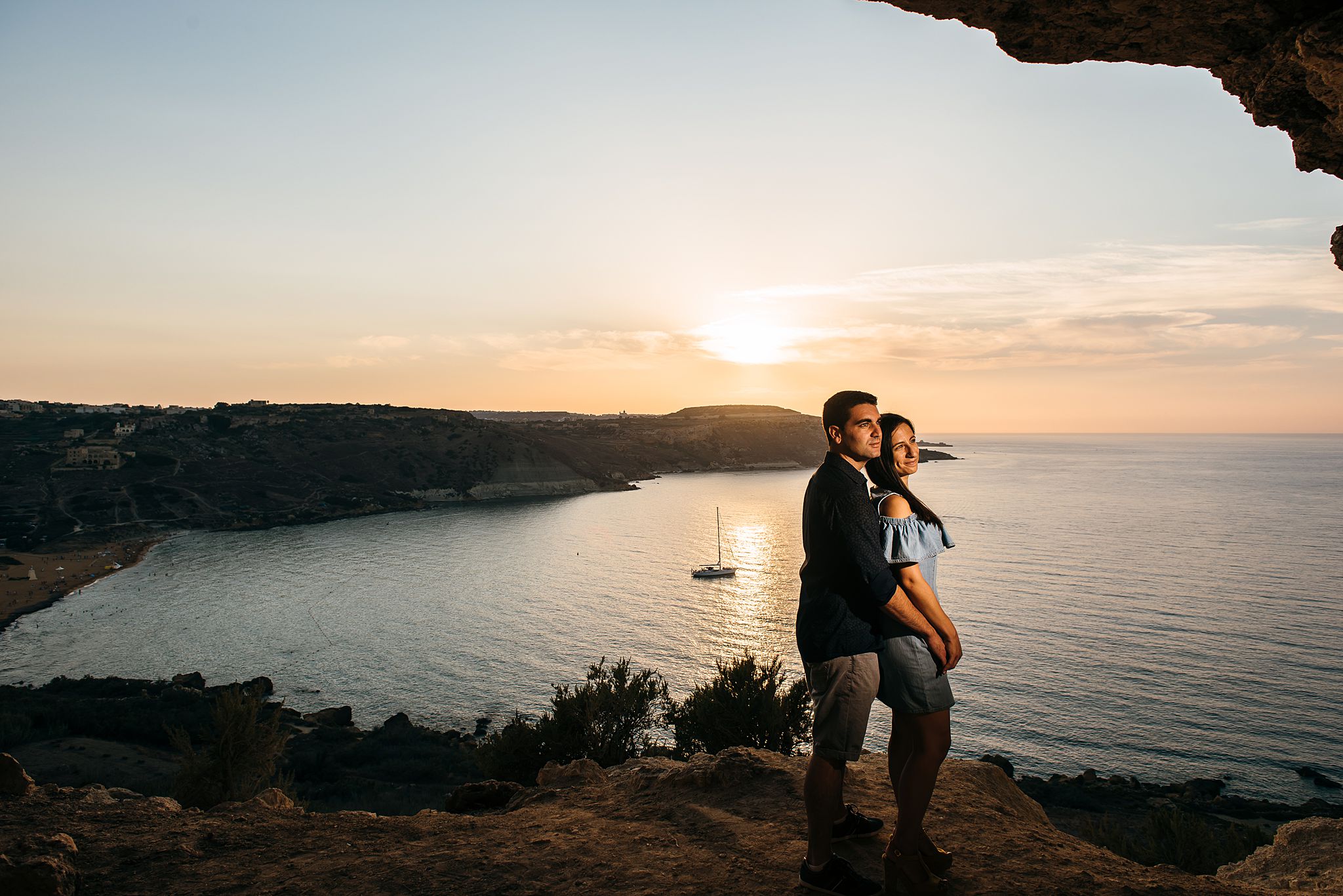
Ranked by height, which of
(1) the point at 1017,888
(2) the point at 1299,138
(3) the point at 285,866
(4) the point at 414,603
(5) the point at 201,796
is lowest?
(4) the point at 414,603

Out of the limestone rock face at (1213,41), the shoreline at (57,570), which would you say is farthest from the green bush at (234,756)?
the shoreline at (57,570)

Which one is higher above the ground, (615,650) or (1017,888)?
(1017,888)

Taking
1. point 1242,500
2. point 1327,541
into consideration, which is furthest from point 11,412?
point 1242,500

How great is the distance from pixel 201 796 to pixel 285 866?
6.27 meters

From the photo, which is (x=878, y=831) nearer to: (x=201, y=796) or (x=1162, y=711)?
(x=201, y=796)

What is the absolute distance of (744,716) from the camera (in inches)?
423

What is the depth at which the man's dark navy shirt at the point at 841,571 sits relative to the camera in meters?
3.25

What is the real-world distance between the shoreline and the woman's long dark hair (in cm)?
5137

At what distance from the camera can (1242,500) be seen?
81.4 metres

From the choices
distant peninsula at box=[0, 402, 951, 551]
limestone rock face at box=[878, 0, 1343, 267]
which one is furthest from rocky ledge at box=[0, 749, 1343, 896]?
distant peninsula at box=[0, 402, 951, 551]

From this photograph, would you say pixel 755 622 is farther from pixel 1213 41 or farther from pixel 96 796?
pixel 1213 41

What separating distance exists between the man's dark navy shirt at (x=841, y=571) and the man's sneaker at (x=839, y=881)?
3.34ft

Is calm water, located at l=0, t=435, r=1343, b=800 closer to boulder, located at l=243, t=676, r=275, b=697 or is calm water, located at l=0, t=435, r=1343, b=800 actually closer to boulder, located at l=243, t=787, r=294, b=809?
boulder, located at l=243, t=676, r=275, b=697

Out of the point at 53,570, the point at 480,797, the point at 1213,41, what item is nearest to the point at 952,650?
the point at 1213,41
